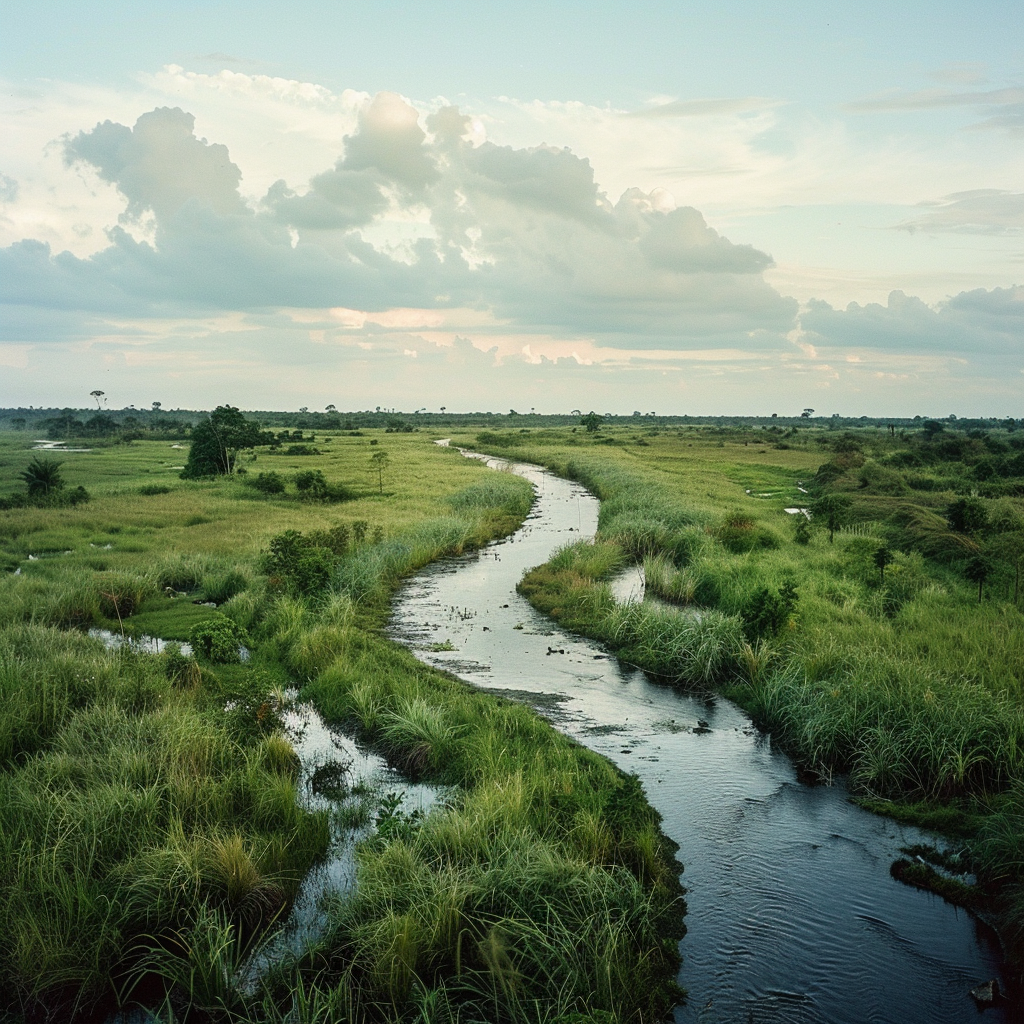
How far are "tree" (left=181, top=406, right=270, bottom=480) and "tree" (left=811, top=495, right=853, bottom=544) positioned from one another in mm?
37939

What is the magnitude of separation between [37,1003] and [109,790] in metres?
2.51

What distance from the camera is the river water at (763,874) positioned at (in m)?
7.77

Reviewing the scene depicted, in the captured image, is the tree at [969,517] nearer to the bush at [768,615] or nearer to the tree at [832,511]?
the tree at [832,511]

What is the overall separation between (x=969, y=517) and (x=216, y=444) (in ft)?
149

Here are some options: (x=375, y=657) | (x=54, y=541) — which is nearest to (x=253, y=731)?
(x=375, y=657)

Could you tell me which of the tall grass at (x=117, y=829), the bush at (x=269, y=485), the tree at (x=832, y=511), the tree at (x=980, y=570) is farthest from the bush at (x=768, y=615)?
the bush at (x=269, y=485)

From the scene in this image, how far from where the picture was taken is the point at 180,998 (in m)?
7.68

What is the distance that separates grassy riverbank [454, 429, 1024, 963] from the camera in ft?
37.5

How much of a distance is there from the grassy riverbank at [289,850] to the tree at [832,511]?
69.1 ft

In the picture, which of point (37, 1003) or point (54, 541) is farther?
point (54, 541)

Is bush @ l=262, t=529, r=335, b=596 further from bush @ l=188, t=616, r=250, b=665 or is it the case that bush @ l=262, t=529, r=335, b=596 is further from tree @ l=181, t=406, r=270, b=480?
tree @ l=181, t=406, r=270, b=480

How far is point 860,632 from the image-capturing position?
1692cm

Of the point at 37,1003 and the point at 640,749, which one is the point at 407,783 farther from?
the point at 37,1003

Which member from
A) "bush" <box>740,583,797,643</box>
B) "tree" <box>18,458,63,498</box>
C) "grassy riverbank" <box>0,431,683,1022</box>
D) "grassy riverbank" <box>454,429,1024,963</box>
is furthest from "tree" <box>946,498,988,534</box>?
"tree" <box>18,458,63,498</box>
